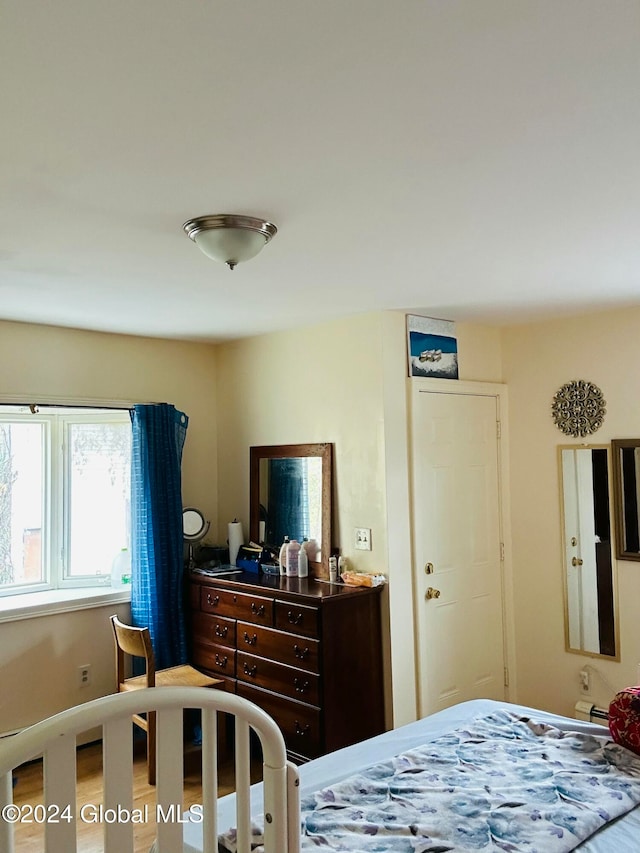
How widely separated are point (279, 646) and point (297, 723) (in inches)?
15.4

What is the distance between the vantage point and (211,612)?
13.9 feet

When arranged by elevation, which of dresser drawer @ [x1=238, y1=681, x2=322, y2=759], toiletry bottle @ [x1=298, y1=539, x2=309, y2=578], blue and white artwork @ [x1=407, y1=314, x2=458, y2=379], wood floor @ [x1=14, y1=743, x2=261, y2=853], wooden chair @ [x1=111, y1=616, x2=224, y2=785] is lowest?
wood floor @ [x1=14, y1=743, x2=261, y2=853]

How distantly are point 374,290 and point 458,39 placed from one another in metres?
2.03

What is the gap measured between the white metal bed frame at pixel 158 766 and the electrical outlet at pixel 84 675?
3197mm

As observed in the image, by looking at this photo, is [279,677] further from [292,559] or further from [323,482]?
Answer: [323,482]

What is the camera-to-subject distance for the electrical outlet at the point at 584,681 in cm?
404

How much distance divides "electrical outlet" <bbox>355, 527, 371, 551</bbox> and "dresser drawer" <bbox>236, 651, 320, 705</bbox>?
2.39 feet

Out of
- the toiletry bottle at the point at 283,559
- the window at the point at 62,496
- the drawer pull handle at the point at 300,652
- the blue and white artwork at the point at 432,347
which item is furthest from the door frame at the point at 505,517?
the window at the point at 62,496

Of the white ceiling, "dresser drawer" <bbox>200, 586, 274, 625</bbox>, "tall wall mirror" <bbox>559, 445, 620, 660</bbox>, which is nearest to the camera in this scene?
the white ceiling

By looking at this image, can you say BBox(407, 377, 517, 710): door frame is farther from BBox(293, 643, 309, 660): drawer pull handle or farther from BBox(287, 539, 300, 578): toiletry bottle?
BBox(293, 643, 309, 660): drawer pull handle

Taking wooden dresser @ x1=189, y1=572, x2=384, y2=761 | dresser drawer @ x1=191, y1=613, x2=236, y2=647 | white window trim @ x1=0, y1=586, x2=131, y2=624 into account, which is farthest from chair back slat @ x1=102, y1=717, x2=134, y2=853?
white window trim @ x1=0, y1=586, x2=131, y2=624

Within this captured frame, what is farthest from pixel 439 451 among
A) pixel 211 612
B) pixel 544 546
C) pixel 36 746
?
pixel 36 746

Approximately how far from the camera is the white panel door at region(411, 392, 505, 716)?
394 cm

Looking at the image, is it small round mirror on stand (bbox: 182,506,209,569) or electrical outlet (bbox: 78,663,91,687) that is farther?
small round mirror on stand (bbox: 182,506,209,569)
